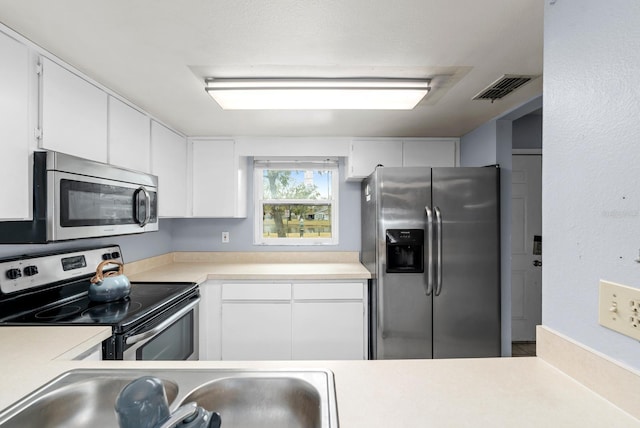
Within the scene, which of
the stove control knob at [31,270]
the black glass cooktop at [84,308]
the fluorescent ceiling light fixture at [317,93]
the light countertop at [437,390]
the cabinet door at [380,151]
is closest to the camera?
the light countertop at [437,390]

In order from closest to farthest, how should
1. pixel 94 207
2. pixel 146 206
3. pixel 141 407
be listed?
pixel 141 407
pixel 94 207
pixel 146 206

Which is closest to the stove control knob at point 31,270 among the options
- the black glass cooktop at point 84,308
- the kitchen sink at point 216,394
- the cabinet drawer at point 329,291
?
the black glass cooktop at point 84,308

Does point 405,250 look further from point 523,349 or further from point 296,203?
point 523,349

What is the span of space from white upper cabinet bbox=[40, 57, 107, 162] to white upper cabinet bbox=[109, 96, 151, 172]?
0.07m

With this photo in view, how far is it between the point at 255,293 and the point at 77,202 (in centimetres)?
148

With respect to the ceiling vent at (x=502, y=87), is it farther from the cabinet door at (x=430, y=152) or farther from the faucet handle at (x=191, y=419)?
the faucet handle at (x=191, y=419)

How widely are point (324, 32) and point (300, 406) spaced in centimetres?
135

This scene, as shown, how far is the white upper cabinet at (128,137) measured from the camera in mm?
1930

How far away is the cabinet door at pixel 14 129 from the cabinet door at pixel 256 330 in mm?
1637

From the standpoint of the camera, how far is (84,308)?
172 centimetres

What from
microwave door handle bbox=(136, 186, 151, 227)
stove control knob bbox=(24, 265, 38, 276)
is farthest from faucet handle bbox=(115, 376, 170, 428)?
microwave door handle bbox=(136, 186, 151, 227)

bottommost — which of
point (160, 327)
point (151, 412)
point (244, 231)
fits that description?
point (160, 327)

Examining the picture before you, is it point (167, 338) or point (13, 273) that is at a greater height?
point (13, 273)

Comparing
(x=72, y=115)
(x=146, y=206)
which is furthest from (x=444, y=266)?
(x=72, y=115)
